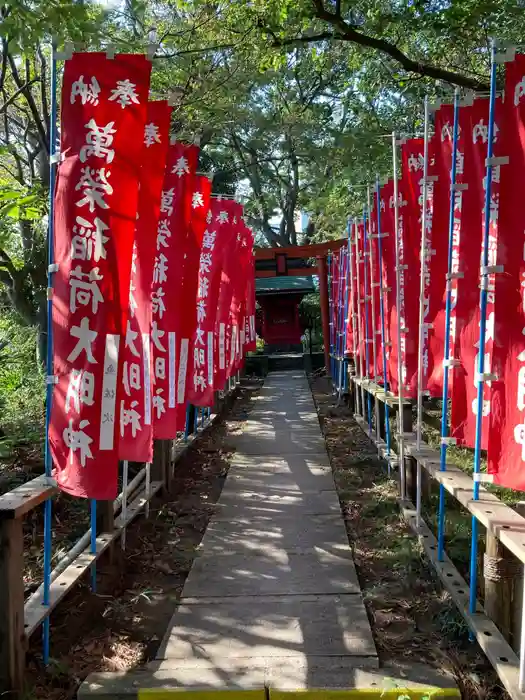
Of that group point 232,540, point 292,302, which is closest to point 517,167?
point 232,540

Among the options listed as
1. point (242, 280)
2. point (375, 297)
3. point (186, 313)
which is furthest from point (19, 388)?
point (375, 297)

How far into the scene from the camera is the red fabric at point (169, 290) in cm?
487

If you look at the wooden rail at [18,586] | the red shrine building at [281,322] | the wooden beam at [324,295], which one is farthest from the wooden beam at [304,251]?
the wooden rail at [18,586]

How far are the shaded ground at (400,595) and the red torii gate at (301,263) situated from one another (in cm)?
851

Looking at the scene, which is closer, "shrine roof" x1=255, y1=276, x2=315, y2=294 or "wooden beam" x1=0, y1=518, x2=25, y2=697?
"wooden beam" x1=0, y1=518, x2=25, y2=697

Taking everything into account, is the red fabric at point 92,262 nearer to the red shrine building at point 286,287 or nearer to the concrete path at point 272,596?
the concrete path at point 272,596

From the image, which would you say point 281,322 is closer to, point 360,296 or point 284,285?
point 284,285

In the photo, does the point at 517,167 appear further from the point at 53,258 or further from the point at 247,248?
the point at 247,248

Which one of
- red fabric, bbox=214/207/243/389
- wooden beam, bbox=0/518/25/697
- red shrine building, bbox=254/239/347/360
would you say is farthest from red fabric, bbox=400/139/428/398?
red shrine building, bbox=254/239/347/360

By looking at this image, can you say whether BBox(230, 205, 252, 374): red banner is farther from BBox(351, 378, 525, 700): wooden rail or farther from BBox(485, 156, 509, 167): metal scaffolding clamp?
BBox(485, 156, 509, 167): metal scaffolding clamp

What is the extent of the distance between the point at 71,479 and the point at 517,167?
8.58ft

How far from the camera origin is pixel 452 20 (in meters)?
6.85

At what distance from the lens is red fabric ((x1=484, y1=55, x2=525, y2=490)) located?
8.47ft

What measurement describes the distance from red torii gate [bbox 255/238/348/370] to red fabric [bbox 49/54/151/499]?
1087 centimetres
